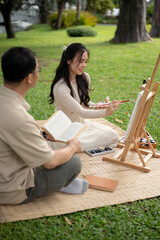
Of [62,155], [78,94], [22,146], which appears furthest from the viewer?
[78,94]

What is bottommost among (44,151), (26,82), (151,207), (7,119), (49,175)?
(151,207)

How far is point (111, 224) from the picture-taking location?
2641 mm

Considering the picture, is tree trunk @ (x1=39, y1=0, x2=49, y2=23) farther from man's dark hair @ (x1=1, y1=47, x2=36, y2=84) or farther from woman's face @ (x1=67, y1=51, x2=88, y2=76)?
man's dark hair @ (x1=1, y1=47, x2=36, y2=84)

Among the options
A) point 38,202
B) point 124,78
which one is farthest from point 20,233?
point 124,78

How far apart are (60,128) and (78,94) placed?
2.68 ft

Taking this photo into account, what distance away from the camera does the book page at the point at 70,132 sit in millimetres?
3407

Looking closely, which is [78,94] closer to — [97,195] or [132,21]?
[97,195]

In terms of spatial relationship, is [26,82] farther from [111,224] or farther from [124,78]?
[124,78]

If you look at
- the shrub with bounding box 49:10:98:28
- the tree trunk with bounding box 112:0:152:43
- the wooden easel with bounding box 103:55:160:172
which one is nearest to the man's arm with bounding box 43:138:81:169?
the wooden easel with bounding box 103:55:160:172

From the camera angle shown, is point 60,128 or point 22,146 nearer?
point 22,146

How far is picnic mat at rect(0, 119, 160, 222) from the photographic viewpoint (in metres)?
2.75

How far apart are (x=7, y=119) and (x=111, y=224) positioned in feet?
4.28

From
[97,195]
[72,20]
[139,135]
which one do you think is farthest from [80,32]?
[97,195]

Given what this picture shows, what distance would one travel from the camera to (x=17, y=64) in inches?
91.0
